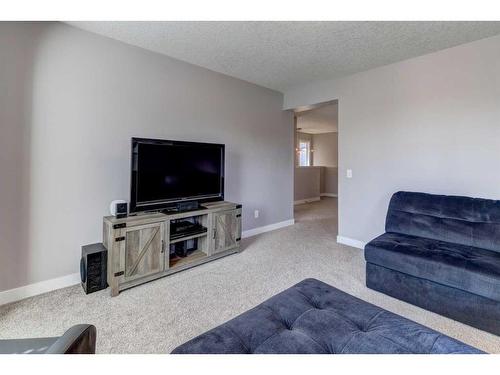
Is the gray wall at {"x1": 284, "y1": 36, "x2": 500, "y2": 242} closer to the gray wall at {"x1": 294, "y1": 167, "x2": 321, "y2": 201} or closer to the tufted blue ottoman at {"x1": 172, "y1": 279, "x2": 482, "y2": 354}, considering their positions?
the tufted blue ottoman at {"x1": 172, "y1": 279, "x2": 482, "y2": 354}

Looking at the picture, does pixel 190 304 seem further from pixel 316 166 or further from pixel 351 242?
pixel 316 166

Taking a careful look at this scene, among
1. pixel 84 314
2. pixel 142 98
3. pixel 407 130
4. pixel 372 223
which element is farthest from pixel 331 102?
pixel 84 314

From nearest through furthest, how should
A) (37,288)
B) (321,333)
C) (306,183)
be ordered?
(321,333) < (37,288) < (306,183)

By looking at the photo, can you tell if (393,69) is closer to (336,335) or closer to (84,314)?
(336,335)

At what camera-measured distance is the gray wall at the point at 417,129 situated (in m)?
2.43

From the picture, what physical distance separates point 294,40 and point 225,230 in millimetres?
2220

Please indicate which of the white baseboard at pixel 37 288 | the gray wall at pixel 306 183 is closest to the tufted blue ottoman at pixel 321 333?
the white baseboard at pixel 37 288

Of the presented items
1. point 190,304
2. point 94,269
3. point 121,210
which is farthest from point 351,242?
point 94,269

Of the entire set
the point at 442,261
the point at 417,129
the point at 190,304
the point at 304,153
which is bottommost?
the point at 190,304

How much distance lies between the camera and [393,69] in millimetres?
3000

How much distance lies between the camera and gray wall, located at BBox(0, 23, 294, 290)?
2.01 metres

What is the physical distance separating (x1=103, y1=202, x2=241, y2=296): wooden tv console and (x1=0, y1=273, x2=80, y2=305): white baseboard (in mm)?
476

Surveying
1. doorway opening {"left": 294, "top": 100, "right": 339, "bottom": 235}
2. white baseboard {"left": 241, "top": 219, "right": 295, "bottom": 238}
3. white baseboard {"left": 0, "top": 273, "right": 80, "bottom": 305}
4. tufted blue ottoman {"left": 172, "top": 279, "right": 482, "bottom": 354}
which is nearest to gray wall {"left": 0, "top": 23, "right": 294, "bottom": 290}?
white baseboard {"left": 0, "top": 273, "right": 80, "bottom": 305}

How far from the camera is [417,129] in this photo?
2848 millimetres
